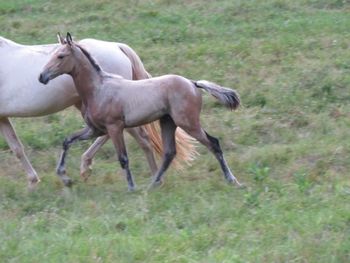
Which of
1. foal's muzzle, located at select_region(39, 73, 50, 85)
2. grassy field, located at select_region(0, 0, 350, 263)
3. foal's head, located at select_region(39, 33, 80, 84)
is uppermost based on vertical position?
foal's head, located at select_region(39, 33, 80, 84)

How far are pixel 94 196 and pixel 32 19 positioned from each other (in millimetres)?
7820

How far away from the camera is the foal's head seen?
7684mm

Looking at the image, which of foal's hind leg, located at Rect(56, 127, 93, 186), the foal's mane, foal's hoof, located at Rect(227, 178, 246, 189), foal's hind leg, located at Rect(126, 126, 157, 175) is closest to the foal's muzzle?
the foal's mane

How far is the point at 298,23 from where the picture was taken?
1341 cm

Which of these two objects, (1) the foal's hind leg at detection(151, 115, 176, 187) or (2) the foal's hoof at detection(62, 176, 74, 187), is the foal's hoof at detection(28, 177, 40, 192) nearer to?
(2) the foal's hoof at detection(62, 176, 74, 187)

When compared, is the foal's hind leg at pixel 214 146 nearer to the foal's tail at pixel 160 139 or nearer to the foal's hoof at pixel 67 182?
the foal's tail at pixel 160 139

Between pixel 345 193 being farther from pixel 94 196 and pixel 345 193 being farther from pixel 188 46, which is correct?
pixel 188 46

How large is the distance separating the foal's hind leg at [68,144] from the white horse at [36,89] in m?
0.01

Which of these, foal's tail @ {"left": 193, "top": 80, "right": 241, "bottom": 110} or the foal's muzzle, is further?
foal's tail @ {"left": 193, "top": 80, "right": 241, "bottom": 110}

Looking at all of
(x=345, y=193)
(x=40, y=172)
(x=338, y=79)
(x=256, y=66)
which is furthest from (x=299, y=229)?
(x=256, y=66)

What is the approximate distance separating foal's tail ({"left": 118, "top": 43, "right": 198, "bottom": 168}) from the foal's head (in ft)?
2.79

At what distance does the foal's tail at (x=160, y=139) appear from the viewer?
823 centimetres

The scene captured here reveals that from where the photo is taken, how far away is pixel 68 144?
801 cm

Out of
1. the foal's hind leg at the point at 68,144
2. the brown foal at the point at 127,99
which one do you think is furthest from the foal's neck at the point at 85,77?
the foal's hind leg at the point at 68,144
